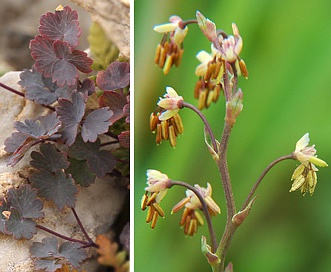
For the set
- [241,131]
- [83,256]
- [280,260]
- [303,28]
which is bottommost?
[83,256]

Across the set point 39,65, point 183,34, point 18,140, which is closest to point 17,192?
point 18,140

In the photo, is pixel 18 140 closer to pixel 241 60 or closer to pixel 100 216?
pixel 100 216

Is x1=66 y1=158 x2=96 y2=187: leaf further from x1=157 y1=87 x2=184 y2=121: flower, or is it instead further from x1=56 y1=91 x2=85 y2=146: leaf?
x1=157 y1=87 x2=184 y2=121: flower

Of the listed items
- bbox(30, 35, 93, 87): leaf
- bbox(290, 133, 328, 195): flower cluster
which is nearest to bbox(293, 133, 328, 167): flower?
bbox(290, 133, 328, 195): flower cluster

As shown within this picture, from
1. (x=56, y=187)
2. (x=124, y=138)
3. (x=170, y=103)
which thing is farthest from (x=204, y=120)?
(x=56, y=187)

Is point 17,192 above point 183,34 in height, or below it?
below

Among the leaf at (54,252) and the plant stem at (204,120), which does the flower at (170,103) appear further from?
the leaf at (54,252)
